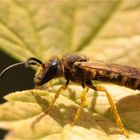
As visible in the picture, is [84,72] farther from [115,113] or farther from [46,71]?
[115,113]

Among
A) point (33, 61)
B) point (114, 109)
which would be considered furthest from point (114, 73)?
point (33, 61)

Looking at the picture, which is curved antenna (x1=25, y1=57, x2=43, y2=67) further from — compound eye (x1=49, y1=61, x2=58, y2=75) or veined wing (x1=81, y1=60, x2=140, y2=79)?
veined wing (x1=81, y1=60, x2=140, y2=79)

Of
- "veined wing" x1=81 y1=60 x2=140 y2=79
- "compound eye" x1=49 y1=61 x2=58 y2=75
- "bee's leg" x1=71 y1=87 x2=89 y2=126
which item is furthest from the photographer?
"veined wing" x1=81 y1=60 x2=140 y2=79

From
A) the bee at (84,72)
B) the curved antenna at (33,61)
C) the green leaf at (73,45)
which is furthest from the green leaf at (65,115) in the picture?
the curved antenna at (33,61)

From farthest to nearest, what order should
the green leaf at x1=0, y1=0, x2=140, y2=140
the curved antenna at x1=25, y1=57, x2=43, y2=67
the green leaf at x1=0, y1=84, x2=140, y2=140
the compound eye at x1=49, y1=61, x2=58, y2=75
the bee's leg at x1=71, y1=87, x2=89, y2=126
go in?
the compound eye at x1=49, y1=61, x2=58, y2=75 < the curved antenna at x1=25, y1=57, x2=43, y2=67 < the bee's leg at x1=71, y1=87, x2=89, y2=126 < the green leaf at x1=0, y1=0, x2=140, y2=140 < the green leaf at x1=0, y1=84, x2=140, y2=140

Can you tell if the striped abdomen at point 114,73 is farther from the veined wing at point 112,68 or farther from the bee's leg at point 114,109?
the bee's leg at point 114,109

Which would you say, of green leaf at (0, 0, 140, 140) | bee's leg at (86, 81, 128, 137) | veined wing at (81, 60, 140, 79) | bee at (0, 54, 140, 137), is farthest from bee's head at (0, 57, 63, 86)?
bee's leg at (86, 81, 128, 137)
